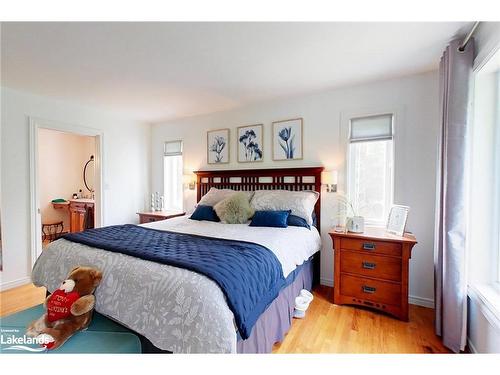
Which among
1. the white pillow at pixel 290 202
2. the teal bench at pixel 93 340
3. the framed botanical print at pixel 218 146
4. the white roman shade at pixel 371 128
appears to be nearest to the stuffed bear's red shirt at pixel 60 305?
the teal bench at pixel 93 340

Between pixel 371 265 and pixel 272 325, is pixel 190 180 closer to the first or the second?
pixel 272 325

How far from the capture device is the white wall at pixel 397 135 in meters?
2.39

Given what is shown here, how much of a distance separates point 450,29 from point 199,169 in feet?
11.0

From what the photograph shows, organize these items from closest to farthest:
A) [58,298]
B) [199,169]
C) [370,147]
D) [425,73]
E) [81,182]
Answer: [58,298]
[425,73]
[370,147]
[199,169]
[81,182]

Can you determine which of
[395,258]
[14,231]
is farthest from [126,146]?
[395,258]

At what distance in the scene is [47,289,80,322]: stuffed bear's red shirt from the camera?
4.40 ft

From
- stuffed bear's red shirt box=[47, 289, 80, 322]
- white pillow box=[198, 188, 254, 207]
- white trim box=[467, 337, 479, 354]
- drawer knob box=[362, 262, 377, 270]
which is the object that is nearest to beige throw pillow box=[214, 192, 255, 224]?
white pillow box=[198, 188, 254, 207]

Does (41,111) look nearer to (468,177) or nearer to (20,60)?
(20,60)

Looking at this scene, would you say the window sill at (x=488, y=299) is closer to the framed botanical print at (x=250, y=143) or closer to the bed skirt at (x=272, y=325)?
the bed skirt at (x=272, y=325)

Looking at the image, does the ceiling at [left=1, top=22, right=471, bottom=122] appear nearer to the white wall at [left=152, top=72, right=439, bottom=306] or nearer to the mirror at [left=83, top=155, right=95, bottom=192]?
the white wall at [left=152, top=72, right=439, bottom=306]

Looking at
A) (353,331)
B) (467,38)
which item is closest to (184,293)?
(353,331)

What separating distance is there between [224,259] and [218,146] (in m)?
2.54

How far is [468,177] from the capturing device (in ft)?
5.62

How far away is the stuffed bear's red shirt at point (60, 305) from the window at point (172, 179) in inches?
118
